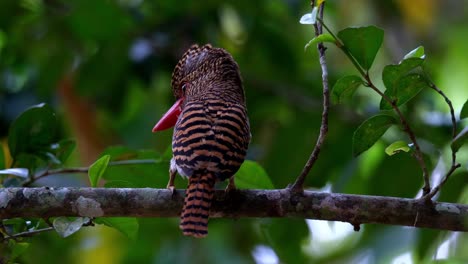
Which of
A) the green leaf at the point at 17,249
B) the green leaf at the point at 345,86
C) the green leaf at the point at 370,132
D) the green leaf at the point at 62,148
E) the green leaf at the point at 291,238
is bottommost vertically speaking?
the green leaf at the point at 291,238

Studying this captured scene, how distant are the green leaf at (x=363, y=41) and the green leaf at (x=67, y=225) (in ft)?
3.08

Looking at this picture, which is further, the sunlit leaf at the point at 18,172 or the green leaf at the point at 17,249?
the sunlit leaf at the point at 18,172

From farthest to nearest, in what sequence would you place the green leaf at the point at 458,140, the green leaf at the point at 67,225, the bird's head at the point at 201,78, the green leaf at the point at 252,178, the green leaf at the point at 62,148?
1. the bird's head at the point at 201,78
2. the green leaf at the point at 62,148
3. the green leaf at the point at 252,178
4. the green leaf at the point at 67,225
5. the green leaf at the point at 458,140

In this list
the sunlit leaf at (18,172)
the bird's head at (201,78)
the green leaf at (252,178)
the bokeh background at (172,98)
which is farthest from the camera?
the bokeh background at (172,98)

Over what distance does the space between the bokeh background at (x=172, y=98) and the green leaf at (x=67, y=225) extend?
1793 millimetres

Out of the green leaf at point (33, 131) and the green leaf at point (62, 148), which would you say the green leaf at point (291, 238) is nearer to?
the green leaf at point (62, 148)

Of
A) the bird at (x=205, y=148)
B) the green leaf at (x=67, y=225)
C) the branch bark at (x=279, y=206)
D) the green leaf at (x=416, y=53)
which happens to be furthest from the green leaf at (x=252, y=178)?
the green leaf at (x=416, y=53)

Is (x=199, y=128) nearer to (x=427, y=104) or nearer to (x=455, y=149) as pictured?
(x=455, y=149)

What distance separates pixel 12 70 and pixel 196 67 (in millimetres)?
1975

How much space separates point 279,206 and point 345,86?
0.41 metres

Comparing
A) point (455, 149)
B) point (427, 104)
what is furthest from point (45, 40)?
point (455, 149)

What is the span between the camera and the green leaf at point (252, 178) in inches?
125

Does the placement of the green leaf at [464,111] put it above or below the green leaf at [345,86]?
below

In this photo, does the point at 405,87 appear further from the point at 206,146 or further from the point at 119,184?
the point at 119,184
